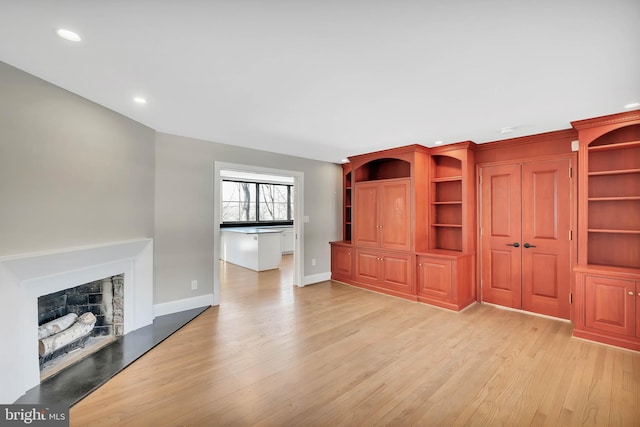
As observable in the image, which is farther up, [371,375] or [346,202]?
[346,202]

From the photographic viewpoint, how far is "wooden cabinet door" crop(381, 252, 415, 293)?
14.4ft

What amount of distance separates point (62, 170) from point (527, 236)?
202 inches

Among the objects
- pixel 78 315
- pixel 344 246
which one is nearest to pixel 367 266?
pixel 344 246

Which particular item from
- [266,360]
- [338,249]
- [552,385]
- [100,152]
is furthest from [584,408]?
[100,152]

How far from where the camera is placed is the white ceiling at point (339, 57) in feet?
4.64

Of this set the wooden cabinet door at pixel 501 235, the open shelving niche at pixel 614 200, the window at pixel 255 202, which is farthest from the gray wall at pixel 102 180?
the open shelving niche at pixel 614 200

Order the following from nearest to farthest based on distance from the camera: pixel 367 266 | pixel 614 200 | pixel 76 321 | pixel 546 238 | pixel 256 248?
pixel 76 321
pixel 614 200
pixel 546 238
pixel 367 266
pixel 256 248

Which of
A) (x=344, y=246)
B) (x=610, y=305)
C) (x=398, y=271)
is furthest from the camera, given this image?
(x=344, y=246)

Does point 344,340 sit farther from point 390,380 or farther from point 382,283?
point 382,283

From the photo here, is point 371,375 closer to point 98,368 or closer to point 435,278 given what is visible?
point 435,278

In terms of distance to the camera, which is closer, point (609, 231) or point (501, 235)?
point (609, 231)

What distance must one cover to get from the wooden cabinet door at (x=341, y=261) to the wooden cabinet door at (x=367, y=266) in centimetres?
17

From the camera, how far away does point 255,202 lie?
8.66 metres

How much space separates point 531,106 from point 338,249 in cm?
368
